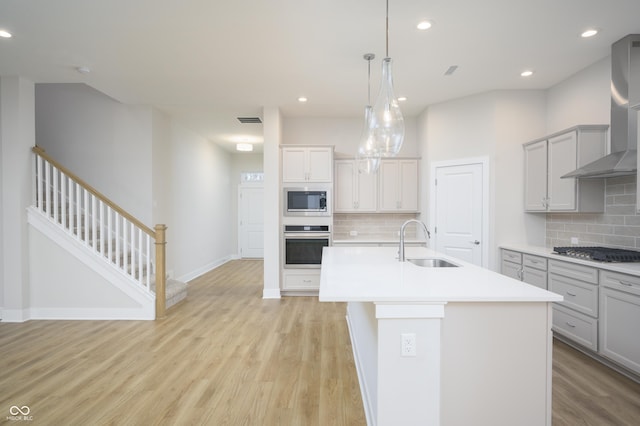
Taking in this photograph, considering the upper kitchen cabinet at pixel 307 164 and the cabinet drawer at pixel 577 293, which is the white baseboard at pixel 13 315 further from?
the cabinet drawer at pixel 577 293

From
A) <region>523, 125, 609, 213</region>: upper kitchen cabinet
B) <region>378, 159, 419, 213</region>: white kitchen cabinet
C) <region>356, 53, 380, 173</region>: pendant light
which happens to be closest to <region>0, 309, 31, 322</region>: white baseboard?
<region>356, 53, 380, 173</region>: pendant light

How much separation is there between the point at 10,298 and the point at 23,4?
3285 millimetres

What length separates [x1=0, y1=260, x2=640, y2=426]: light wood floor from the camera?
2.08m

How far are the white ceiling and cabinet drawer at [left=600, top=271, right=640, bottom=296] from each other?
211 cm

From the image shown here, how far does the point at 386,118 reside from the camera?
88.5 inches

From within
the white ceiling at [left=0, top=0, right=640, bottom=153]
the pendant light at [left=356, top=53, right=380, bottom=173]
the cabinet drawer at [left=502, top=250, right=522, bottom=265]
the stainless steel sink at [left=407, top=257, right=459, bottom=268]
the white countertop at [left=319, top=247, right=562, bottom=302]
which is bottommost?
the cabinet drawer at [left=502, top=250, right=522, bottom=265]

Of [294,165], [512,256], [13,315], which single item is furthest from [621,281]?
[13,315]

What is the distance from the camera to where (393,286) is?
1790 millimetres

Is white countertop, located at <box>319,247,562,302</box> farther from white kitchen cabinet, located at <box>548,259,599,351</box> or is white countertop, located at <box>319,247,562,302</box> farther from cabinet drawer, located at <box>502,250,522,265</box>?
cabinet drawer, located at <box>502,250,522,265</box>

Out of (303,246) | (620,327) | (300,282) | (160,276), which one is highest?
(303,246)

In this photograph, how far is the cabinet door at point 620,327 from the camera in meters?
2.42

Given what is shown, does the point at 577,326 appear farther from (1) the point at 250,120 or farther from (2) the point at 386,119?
(1) the point at 250,120

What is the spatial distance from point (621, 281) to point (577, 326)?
67 centimetres

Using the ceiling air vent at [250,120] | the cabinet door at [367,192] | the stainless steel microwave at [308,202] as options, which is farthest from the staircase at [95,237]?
the cabinet door at [367,192]
